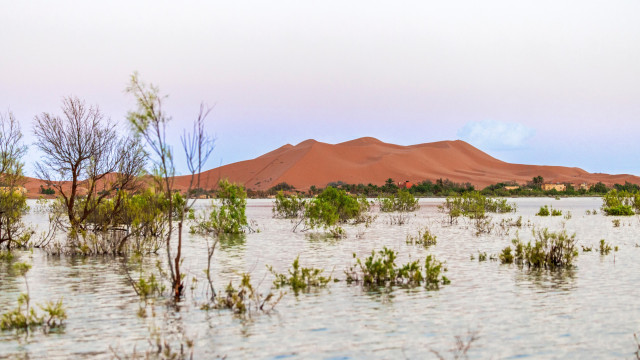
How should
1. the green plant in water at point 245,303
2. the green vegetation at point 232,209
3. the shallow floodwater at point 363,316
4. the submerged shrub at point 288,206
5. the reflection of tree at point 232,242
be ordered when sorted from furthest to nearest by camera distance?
the submerged shrub at point 288,206 → the green vegetation at point 232,209 → the reflection of tree at point 232,242 → the green plant in water at point 245,303 → the shallow floodwater at point 363,316

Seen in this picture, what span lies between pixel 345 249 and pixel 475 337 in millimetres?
10313

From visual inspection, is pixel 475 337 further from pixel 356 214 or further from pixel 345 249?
pixel 356 214

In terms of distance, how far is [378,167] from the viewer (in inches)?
4983

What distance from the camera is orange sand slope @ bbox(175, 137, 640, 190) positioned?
4796 inches

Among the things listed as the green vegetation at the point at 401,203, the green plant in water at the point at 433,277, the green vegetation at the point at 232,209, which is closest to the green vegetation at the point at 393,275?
the green plant in water at the point at 433,277

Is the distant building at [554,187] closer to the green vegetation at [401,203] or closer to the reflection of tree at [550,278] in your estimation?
the green vegetation at [401,203]

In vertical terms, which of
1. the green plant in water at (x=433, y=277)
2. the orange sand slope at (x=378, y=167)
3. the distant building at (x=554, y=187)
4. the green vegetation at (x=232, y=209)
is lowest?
the green plant in water at (x=433, y=277)

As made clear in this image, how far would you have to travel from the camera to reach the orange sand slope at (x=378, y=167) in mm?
121812

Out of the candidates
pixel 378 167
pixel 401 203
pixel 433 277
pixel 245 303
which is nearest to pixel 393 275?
pixel 433 277

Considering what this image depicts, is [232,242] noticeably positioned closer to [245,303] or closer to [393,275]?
[393,275]

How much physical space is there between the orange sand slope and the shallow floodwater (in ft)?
333

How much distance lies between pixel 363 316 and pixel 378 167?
119m

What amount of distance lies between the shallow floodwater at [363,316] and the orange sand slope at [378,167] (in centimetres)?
10142

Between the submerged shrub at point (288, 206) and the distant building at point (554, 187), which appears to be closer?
the submerged shrub at point (288, 206)
